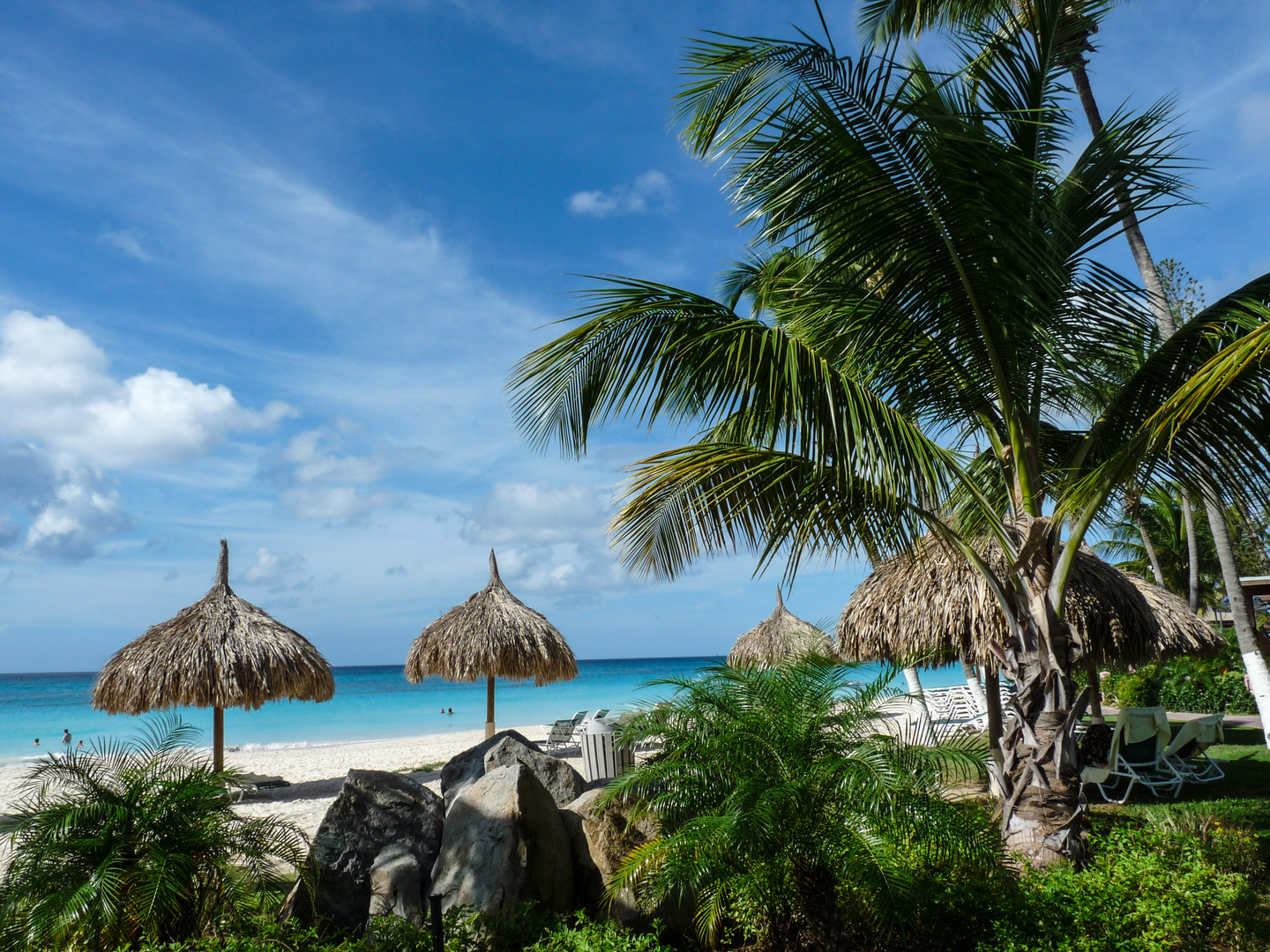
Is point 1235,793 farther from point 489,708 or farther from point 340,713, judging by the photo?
point 340,713

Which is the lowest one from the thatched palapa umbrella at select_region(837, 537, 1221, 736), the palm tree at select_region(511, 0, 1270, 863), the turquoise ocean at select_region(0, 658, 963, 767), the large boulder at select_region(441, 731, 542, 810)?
the turquoise ocean at select_region(0, 658, 963, 767)

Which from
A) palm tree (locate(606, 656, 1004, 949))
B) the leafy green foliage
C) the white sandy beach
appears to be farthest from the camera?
the leafy green foliage

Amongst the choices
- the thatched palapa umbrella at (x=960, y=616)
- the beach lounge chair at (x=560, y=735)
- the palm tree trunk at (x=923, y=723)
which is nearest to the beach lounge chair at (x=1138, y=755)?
the thatched palapa umbrella at (x=960, y=616)

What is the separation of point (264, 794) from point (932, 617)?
8.95m

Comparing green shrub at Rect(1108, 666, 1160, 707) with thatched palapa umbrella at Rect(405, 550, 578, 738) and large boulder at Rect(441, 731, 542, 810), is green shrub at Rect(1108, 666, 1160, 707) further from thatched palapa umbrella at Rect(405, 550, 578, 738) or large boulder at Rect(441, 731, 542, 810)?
large boulder at Rect(441, 731, 542, 810)

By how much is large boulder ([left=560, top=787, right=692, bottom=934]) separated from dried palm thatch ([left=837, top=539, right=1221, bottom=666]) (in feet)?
10.9

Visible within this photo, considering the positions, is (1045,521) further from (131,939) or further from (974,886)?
(131,939)

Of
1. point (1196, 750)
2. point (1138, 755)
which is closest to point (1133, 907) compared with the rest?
point (1138, 755)

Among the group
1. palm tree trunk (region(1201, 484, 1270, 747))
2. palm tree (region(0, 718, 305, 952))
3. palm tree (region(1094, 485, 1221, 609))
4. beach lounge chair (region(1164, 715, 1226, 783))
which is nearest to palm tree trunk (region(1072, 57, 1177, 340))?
palm tree trunk (region(1201, 484, 1270, 747))

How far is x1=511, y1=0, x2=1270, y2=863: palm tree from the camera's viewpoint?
156 inches

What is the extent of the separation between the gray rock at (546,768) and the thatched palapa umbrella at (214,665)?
553 centimetres

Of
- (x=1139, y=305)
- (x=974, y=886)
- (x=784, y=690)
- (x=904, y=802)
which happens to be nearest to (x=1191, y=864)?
(x=974, y=886)

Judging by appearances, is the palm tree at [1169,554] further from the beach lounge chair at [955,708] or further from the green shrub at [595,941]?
the green shrub at [595,941]

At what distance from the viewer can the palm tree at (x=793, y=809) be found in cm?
358
